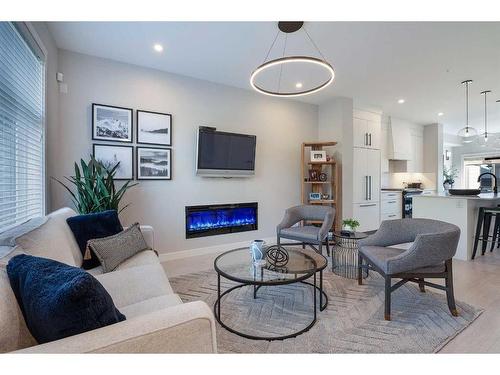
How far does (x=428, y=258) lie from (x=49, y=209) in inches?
144

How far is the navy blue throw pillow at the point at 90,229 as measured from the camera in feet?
6.72

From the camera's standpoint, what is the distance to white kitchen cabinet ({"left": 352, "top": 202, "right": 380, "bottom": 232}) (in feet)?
16.2

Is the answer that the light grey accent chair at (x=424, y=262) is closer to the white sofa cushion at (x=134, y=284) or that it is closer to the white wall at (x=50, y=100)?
the white sofa cushion at (x=134, y=284)

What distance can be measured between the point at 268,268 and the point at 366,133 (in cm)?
419

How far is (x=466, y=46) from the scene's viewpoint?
281 centimetres

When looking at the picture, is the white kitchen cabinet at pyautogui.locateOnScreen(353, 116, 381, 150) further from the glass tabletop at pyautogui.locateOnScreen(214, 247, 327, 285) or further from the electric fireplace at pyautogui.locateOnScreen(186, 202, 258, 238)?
the glass tabletop at pyautogui.locateOnScreen(214, 247, 327, 285)

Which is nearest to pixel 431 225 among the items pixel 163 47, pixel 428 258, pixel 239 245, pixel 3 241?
pixel 428 258

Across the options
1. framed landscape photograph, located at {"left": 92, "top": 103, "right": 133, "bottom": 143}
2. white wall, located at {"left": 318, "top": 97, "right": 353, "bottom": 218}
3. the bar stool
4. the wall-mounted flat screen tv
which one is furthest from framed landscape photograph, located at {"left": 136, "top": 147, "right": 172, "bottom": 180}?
the bar stool

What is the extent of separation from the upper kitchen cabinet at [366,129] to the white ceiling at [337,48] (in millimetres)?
852

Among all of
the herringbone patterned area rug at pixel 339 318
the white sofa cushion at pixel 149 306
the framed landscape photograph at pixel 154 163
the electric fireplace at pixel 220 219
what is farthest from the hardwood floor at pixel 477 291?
the white sofa cushion at pixel 149 306

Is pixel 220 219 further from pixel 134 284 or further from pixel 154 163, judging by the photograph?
pixel 134 284

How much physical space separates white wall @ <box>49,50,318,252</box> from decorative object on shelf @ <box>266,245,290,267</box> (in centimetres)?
184
